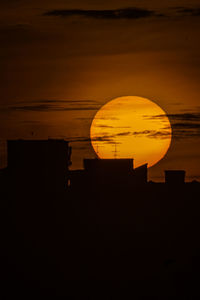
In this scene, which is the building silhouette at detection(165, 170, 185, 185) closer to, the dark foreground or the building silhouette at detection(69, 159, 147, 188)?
the building silhouette at detection(69, 159, 147, 188)

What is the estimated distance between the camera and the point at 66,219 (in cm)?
9388

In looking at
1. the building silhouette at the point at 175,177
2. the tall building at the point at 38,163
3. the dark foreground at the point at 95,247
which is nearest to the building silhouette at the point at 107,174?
the dark foreground at the point at 95,247

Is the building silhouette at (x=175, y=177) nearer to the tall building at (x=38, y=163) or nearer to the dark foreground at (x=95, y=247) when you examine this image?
the dark foreground at (x=95, y=247)

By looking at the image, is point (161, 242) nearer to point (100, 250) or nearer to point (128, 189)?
point (100, 250)

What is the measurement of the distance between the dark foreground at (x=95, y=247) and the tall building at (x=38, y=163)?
77.2 inches

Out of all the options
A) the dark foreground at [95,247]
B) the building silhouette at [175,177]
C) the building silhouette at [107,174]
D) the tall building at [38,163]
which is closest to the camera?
the dark foreground at [95,247]

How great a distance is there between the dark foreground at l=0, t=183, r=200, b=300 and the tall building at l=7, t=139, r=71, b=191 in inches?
77.2

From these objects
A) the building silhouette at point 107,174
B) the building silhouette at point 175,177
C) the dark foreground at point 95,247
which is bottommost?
the dark foreground at point 95,247

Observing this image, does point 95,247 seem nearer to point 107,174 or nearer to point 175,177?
point 107,174

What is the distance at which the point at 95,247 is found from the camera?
89688 millimetres

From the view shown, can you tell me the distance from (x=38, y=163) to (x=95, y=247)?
18.5 meters

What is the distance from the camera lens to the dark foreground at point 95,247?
78.2m

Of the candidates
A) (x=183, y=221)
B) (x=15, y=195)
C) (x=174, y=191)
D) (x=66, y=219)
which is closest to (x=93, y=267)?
(x=66, y=219)

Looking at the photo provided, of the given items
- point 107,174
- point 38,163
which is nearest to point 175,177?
point 107,174
